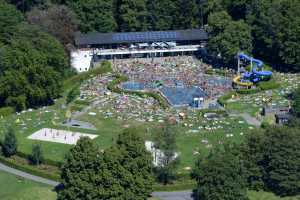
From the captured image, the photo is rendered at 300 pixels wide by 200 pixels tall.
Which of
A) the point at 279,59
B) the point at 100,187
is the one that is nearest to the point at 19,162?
the point at 100,187

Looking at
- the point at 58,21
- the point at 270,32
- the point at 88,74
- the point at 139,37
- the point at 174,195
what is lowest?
the point at 174,195

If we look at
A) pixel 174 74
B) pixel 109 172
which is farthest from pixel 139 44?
pixel 109 172

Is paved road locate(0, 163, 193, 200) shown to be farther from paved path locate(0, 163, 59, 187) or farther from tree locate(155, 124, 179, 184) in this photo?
tree locate(155, 124, 179, 184)

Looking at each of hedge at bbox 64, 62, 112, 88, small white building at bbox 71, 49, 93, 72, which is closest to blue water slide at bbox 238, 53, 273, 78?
hedge at bbox 64, 62, 112, 88

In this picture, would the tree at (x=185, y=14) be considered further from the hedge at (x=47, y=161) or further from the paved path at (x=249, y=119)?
the hedge at (x=47, y=161)

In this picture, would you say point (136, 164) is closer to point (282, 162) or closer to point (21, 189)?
point (21, 189)

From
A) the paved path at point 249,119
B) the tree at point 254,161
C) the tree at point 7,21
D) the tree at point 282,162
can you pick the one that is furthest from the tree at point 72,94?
the tree at point 282,162
